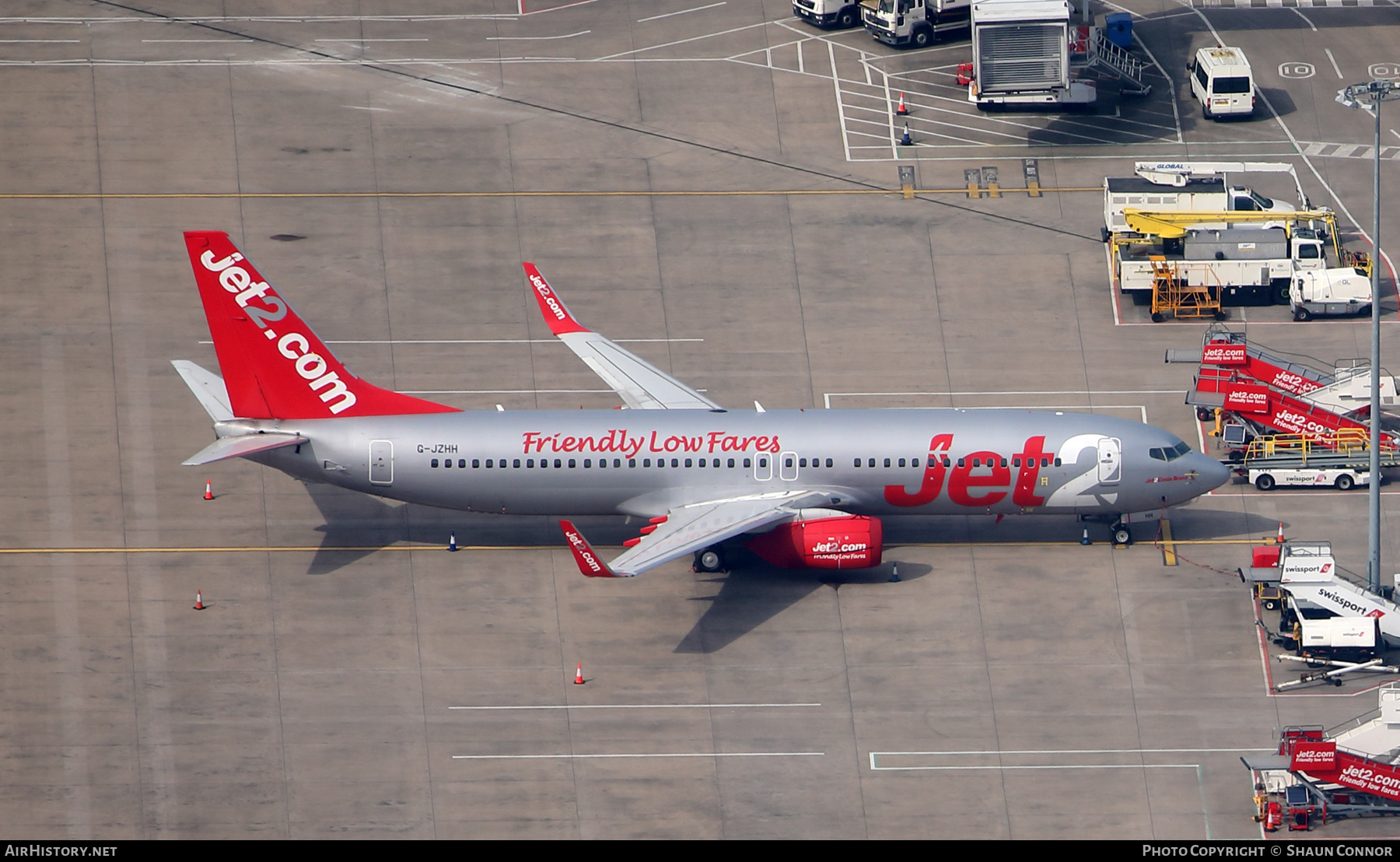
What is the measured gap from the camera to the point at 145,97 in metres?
106

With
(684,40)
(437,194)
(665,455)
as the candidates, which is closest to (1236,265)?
(665,455)

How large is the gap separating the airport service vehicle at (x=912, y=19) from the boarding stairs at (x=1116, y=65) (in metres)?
7.15

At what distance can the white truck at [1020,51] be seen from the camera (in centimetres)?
10581

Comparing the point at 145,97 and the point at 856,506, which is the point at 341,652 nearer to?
the point at 856,506

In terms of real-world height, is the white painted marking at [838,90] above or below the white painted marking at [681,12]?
below

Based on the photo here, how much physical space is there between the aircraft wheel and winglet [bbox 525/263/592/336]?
43.0 feet

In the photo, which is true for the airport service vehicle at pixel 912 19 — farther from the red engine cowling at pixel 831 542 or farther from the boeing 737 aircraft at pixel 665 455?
the red engine cowling at pixel 831 542

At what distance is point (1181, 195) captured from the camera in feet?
324

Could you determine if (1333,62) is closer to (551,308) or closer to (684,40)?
(684,40)

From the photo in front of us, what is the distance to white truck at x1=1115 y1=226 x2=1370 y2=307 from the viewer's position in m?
94.2

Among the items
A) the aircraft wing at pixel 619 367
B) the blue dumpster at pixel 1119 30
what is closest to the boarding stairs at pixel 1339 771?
the aircraft wing at pixel 619 367

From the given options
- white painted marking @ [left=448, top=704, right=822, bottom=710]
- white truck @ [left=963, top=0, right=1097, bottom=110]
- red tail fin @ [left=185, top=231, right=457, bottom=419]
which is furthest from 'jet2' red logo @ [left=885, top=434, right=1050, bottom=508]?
white truck @ [left=963, top=0, right=1097, bottom=110]

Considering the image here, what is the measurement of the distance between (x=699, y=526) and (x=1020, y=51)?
40.9 m

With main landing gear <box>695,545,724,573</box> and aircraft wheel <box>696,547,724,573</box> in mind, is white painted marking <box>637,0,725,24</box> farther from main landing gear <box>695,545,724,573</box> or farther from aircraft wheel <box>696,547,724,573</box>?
aircraft wheel <box>696,547,724,573</box>
